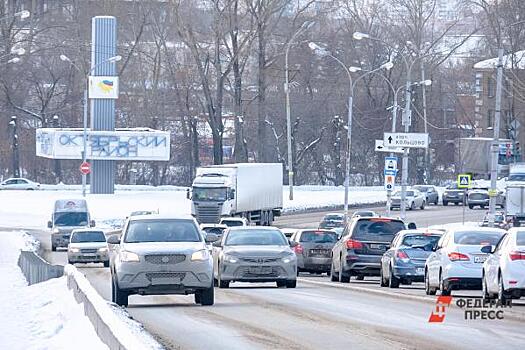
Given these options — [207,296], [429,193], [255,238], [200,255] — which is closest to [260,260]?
[255,238]

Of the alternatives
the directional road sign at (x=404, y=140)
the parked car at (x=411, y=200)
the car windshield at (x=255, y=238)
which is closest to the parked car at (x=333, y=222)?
the directional road sign at (x=404, y=140)

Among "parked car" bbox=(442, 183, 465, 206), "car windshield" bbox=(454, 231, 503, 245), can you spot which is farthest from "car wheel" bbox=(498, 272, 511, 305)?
"parked car" bbox=(442, 183, 465, 206)

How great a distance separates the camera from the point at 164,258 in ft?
72.4

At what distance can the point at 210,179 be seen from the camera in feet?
215

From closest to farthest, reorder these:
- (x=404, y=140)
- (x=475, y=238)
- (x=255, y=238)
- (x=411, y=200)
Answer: (x=475, y=238), (x=255, y=238), (x=404, y=140), (x=411, y=200)

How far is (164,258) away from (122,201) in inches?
2339

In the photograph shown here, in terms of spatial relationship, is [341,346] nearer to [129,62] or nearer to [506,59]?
[506,59]

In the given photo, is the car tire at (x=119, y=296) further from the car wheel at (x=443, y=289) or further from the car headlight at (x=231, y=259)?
the car wheel at (x=443, y=289)

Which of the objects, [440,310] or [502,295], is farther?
[502,295]

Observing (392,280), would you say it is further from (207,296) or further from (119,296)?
(119,296)

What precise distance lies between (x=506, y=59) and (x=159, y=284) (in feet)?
239

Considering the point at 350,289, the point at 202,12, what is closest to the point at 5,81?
the point at 202,12

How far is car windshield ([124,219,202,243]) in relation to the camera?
2295 cm

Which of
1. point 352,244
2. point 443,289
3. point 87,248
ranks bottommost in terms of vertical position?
point 87,248
